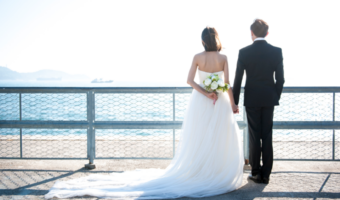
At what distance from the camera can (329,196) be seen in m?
2.97

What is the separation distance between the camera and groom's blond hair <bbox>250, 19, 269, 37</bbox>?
10.8ft

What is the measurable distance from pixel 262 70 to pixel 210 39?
794 mm

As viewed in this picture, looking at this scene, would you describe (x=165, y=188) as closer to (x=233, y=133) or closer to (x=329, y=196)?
(x=233, y=133)

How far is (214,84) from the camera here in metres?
3.25

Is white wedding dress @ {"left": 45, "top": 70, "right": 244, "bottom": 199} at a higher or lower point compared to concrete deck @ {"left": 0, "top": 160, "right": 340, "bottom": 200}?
higher

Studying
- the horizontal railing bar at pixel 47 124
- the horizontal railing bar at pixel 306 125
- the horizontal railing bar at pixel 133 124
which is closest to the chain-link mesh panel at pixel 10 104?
the horizontal railing bar at pixel 47 124

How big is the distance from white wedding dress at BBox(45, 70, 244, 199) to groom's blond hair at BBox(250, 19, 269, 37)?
69 centimetres

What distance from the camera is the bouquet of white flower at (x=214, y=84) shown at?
10.7 ft

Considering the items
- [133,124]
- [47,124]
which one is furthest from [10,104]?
[133,124]

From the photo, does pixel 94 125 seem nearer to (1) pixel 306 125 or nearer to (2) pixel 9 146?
(2) pixel 9 146

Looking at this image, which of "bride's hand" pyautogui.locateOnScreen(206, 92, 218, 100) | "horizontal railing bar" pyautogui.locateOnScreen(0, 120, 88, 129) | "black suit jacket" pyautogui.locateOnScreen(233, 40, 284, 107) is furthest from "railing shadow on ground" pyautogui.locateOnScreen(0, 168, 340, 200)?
"bride's hand" pyautogui.locateOnScreen(206, 92, 218, 100)

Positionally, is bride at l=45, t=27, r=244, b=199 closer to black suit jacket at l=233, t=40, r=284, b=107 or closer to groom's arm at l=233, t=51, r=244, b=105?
groom's arm at l=233, t=51, r=244, b=105

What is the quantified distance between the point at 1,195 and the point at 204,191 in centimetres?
244

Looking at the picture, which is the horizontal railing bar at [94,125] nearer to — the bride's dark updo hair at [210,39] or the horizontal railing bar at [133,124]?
the horizontal railing bar at [133,124]
